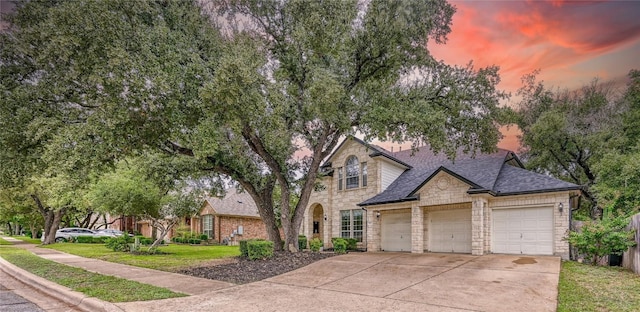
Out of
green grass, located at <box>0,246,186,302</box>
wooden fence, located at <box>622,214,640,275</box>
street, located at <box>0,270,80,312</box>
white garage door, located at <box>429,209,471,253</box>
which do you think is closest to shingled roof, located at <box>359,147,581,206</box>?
white garage door, located at <box>429,209,471,253</box>

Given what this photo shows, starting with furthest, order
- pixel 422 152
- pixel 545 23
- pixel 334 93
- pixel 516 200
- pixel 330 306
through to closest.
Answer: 1. pixel 422 152
2. pixel 516 200
3. pixel 334 93
4. pixel 545 23
5. pixel 330 306

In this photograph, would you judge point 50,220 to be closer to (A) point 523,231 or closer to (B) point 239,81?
(B) point 239,81

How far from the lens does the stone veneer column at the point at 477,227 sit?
601 inches

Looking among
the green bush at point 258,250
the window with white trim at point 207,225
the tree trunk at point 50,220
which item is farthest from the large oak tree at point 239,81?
the tree trunk at point 50,220

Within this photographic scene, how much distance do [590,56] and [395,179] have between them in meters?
11.5

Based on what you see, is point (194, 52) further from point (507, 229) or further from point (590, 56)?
point (507, 229)

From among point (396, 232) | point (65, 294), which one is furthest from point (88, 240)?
point (65, 294)

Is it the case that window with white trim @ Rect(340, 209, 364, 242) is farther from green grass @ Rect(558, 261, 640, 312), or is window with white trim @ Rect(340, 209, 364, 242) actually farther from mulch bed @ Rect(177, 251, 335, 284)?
green grass @ Rect(558, 261, 640, 312)

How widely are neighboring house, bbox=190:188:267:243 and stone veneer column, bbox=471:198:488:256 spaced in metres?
22.0

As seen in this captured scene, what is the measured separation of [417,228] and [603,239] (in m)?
7.11

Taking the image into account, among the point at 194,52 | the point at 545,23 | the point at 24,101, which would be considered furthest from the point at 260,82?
the point at 545,23

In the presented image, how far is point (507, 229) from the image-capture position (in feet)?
51.4

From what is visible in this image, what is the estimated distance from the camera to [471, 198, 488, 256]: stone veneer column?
15266 millimetres

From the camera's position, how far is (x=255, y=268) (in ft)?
41.3
